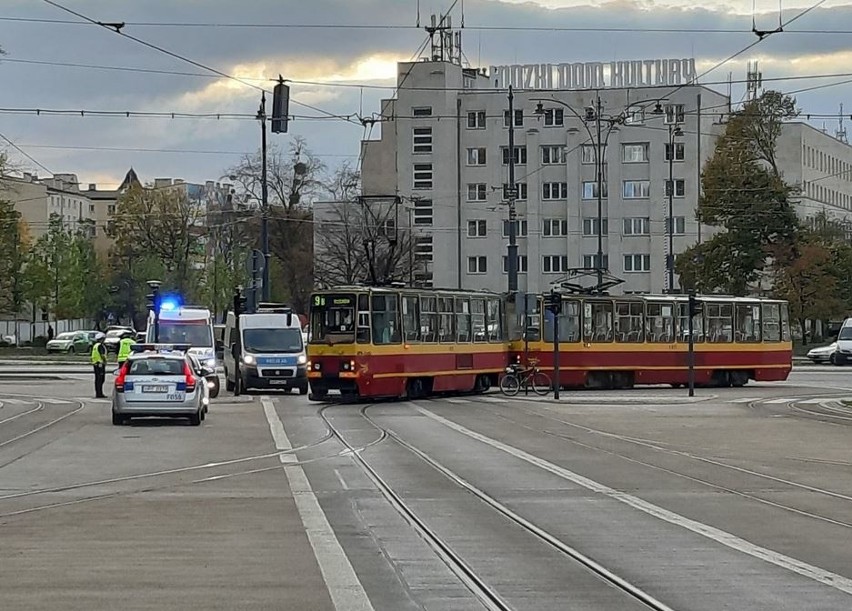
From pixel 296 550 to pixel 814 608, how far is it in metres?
4.54

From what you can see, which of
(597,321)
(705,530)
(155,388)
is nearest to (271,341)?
(597,321)

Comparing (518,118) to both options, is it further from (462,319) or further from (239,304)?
(239,304)

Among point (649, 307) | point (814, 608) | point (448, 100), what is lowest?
point (814, 608)

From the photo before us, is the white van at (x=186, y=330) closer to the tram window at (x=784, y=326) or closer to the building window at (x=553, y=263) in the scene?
the tram window at (x=784, y=326)

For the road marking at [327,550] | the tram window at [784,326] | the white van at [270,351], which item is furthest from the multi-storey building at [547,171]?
the road marking at [327,550]

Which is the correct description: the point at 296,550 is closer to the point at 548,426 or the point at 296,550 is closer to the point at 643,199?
the point at 548,426

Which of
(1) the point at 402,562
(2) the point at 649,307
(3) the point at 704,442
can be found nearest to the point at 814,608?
(1) the point at 402,562

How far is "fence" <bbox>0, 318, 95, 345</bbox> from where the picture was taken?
105500 millimetres

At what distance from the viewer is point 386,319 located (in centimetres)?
3909

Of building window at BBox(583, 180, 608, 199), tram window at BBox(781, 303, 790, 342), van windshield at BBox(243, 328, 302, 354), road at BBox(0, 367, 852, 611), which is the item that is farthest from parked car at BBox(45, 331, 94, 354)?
road at BBox(0, 367, 852, 611)

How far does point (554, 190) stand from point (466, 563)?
8838 centimetres

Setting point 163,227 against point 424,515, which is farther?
point 163,227

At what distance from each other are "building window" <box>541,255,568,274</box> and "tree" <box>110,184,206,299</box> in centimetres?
2295

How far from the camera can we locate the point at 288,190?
9750cm
